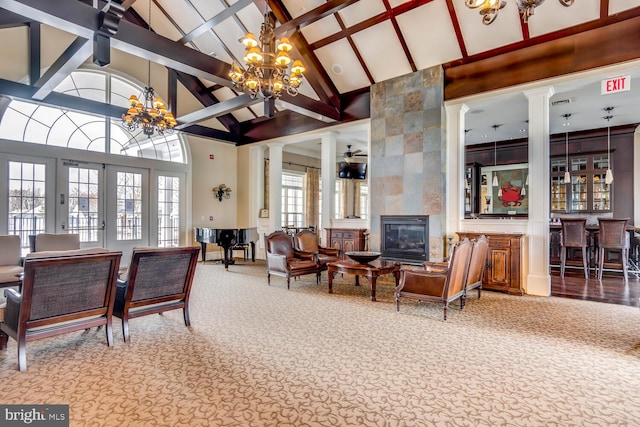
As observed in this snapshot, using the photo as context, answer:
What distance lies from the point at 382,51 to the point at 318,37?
1276 mm

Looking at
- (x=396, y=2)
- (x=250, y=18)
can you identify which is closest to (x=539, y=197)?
(x=396, y=2)

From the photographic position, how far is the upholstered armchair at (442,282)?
162 inches

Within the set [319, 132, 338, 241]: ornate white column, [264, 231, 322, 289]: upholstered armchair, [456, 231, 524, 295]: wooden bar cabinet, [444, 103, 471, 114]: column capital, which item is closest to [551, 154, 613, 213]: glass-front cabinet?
[444, 103, 471, 114]: column capital

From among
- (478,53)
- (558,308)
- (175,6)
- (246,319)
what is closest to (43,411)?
(246,319)

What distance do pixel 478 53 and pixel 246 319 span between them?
5.64 metres

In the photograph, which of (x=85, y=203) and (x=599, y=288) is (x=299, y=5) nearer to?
(x=85, y=203)

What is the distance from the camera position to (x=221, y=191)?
992 centimetres

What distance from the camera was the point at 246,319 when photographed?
13.5ft

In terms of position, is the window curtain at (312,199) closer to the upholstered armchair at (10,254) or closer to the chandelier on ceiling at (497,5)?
the upholstered armchair at (10,254)

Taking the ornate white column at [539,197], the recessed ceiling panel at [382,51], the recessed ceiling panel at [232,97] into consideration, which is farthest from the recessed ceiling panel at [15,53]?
the ornate white column at [539,197]

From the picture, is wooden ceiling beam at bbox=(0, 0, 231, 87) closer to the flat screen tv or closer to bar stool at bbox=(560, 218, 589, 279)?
the flat screen tv

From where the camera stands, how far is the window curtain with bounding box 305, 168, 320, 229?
11808 mm

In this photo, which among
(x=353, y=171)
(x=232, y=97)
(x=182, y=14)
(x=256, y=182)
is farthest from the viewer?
(x=353, y=171)

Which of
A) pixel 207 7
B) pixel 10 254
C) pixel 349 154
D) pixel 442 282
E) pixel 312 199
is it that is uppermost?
pixel 207 7
